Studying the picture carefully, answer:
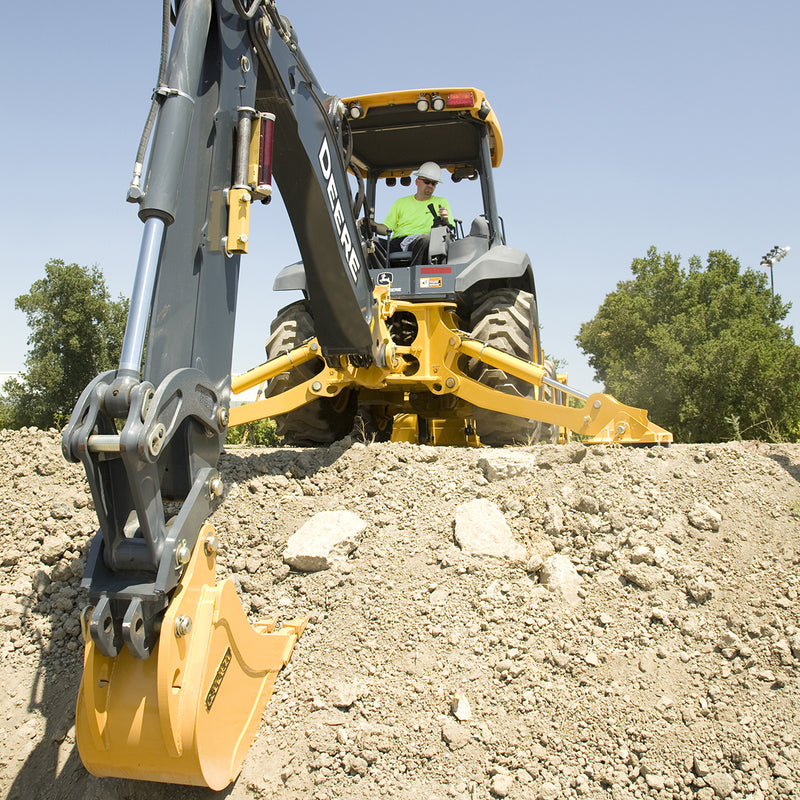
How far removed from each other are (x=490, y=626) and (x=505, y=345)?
104 inches

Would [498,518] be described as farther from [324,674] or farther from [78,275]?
[78,275]

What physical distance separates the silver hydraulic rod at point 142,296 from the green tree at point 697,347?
11.6 metres

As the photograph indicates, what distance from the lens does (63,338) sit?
19891 mm

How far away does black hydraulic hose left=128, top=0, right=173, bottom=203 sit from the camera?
2457mm

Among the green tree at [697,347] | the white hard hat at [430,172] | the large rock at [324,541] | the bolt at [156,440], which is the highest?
the green tree at [697,347]

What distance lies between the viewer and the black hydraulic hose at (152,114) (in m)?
2.46

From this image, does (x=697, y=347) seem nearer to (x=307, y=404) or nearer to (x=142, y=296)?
(x=307, y=404)

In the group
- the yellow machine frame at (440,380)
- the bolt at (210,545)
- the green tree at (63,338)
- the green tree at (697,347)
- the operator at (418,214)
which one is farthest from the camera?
the green tree at (63,338)

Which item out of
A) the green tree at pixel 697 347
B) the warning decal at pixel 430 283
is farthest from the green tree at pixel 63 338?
the warning decal at pixel 430 283

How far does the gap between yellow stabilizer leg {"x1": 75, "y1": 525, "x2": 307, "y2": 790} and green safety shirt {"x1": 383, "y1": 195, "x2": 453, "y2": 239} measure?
166 inches

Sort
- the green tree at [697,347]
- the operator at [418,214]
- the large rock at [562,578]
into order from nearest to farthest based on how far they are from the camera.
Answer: the large rock at [562,578] → the operator at [418,214] → the green tree at [697,347]

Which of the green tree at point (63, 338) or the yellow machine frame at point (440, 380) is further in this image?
the green tree at point (63, 338)

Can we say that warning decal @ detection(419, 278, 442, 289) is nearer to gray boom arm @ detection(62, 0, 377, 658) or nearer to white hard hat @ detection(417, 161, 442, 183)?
white hard hat @ detection(417, 161, 442, 183)

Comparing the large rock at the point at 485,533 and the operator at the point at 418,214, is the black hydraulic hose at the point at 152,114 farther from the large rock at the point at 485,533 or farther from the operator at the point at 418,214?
the operator at the point at 418,214
